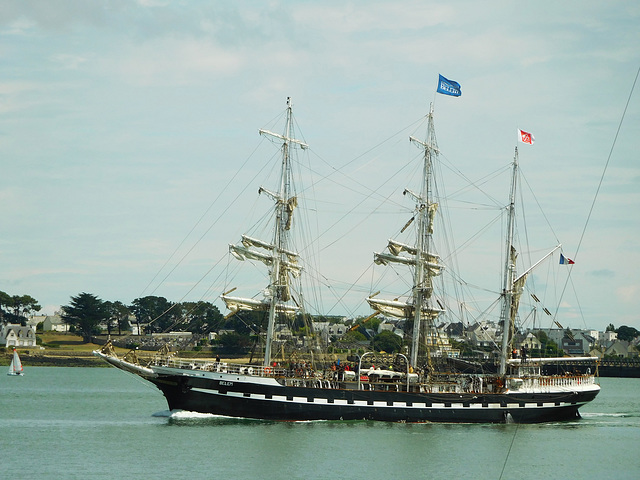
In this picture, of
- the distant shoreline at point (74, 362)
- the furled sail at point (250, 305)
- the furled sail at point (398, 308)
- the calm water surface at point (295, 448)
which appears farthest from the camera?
the distant shoreline at point (74, 362)

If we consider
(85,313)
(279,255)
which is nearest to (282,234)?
(279,255)

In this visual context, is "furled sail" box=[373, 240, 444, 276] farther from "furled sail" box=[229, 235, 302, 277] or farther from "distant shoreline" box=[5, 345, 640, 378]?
"distant shoreline" box=[5, 345, 640, 378]

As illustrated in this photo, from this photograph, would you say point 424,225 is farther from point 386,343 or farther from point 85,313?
point 85,313

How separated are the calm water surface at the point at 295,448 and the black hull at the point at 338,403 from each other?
3.46 feet

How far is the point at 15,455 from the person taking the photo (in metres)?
48.8

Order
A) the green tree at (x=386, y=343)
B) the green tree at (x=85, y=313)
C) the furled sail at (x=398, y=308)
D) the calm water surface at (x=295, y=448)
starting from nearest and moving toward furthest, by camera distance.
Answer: the calm water surface at (x=295, y=448) < the furled sail at (x=398, y=308) < the green tree at (x=386, y=343) < the green tree at (x=85, y=313)

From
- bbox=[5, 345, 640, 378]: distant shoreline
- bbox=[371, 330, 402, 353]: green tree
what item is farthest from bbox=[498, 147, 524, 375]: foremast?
bbox=[5, 345, 640, 378]: distant shoreline

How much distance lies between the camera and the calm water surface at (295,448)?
45.2 meters

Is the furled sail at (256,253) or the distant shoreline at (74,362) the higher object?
the furled sail at (256,253)

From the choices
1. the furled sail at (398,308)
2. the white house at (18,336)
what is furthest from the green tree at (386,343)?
the furled sail at (398,308)

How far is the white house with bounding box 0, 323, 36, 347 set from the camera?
611 ft

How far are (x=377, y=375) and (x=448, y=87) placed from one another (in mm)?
22824

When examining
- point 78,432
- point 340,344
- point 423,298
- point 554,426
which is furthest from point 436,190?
point 340,344

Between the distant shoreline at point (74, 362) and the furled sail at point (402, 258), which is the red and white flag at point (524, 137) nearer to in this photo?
the furled sail at point (402, 258)
